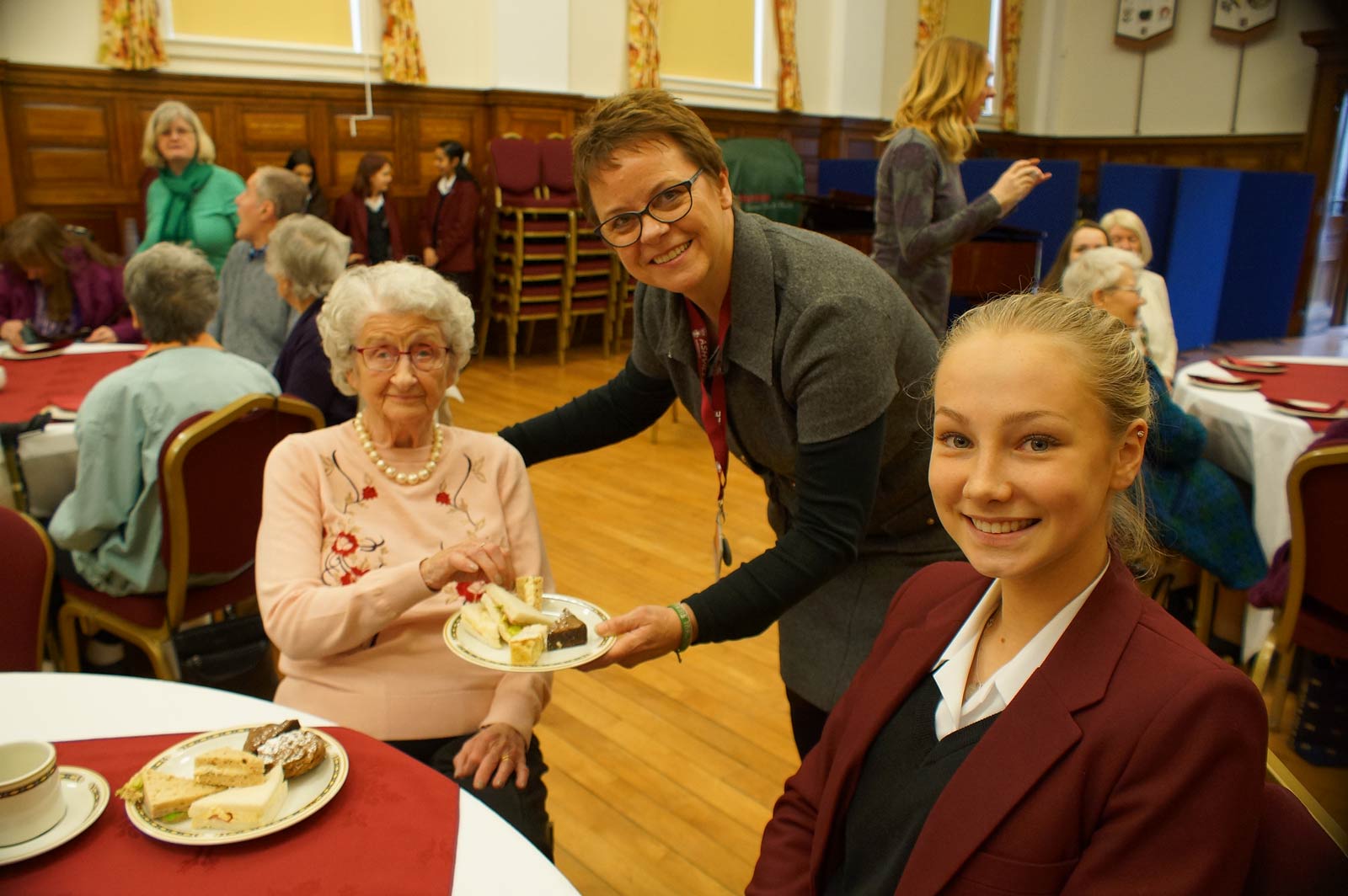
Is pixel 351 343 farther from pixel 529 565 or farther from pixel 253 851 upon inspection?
pixel 253 851

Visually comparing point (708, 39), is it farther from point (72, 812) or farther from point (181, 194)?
point (72, 812)

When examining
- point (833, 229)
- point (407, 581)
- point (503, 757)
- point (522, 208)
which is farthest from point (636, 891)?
point (522, 208)

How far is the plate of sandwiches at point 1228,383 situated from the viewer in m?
3.31

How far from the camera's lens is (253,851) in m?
1.03

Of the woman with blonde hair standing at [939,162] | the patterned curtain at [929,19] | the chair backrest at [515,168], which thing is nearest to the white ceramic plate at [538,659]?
the woman with blonde hair standing at [939,162]

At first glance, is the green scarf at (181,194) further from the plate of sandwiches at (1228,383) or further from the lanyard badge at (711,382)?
the plate of sandwiches at (1228,383)

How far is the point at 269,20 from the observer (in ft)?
22.0

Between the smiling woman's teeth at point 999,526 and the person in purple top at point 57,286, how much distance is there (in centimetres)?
391

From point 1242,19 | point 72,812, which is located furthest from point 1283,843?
point 72,812

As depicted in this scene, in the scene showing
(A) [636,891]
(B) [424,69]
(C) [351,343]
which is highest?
(B) [424,69]

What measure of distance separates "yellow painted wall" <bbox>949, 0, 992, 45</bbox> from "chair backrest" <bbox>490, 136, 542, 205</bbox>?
537cm

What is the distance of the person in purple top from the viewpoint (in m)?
3.91

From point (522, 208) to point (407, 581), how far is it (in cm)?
599

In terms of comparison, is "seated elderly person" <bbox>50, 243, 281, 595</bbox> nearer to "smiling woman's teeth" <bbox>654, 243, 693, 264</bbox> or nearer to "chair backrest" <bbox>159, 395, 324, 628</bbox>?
"chair backrest" <bbox>159, 395, 324, 628</bbox>
